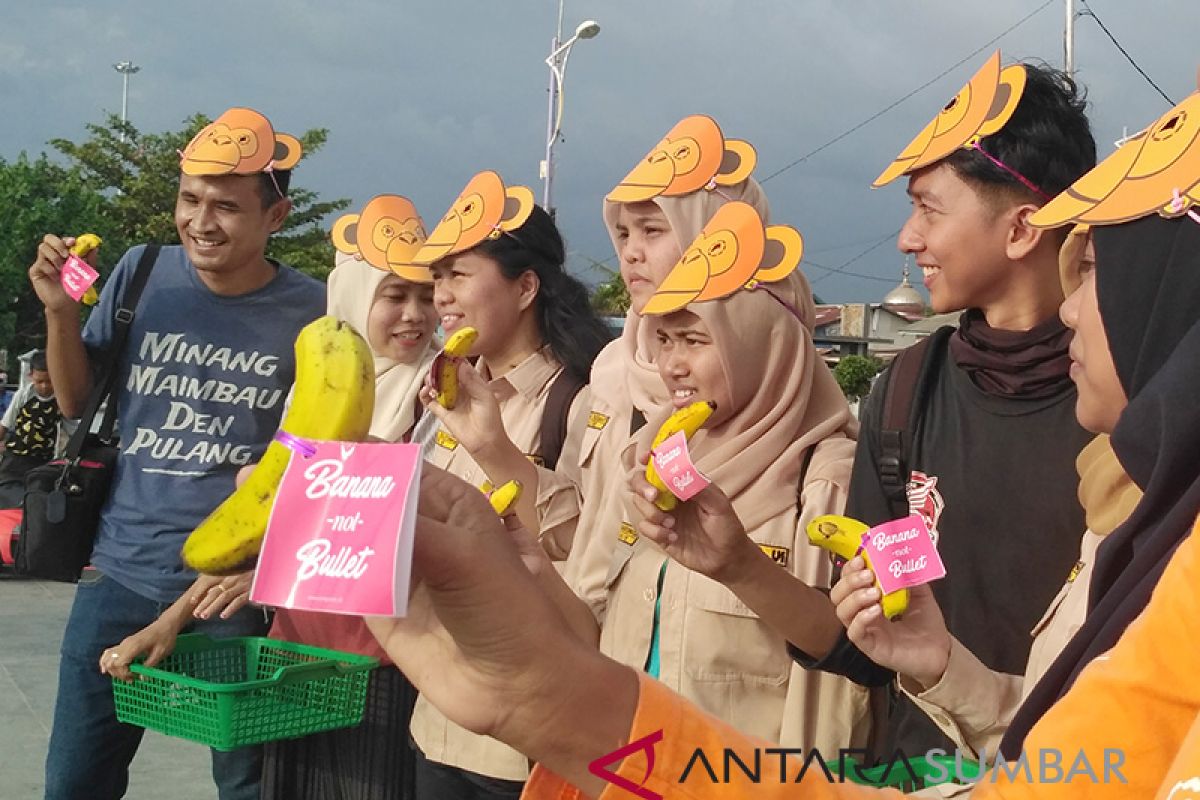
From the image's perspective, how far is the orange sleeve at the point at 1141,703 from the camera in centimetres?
102

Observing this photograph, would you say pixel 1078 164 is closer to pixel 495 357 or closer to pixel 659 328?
pixel 659 328

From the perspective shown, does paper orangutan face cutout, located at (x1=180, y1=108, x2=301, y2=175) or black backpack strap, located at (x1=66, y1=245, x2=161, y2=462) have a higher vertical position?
paper orangutan face cutout, located at (x1=180, y1=108, x2=301, y2=175)

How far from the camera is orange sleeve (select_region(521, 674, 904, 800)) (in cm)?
120

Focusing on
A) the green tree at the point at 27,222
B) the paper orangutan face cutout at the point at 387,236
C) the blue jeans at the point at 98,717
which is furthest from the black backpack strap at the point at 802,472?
the green tree at the point at 27,222

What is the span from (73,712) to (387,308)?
5.31ft

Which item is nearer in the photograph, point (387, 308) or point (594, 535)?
point (594, 535)

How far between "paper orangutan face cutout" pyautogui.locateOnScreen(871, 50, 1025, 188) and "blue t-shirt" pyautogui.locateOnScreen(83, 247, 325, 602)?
1967 mm

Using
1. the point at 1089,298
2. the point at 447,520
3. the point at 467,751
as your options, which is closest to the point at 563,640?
the point at 447,520

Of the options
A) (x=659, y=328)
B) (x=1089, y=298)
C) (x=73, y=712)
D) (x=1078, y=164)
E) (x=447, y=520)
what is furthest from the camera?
(x=73, y=712)

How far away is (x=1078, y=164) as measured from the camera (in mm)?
2836

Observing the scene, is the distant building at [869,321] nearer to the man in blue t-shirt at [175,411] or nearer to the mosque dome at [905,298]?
the mosque dome at [905,298]

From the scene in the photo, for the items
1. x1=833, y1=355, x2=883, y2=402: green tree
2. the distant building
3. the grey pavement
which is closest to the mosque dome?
the distant building

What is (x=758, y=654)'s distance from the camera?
2658 mm

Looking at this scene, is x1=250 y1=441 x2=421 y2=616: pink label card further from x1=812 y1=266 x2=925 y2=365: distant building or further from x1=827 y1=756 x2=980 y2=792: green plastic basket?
x1=812 y1=266 x2=925 y2=365: distant building
